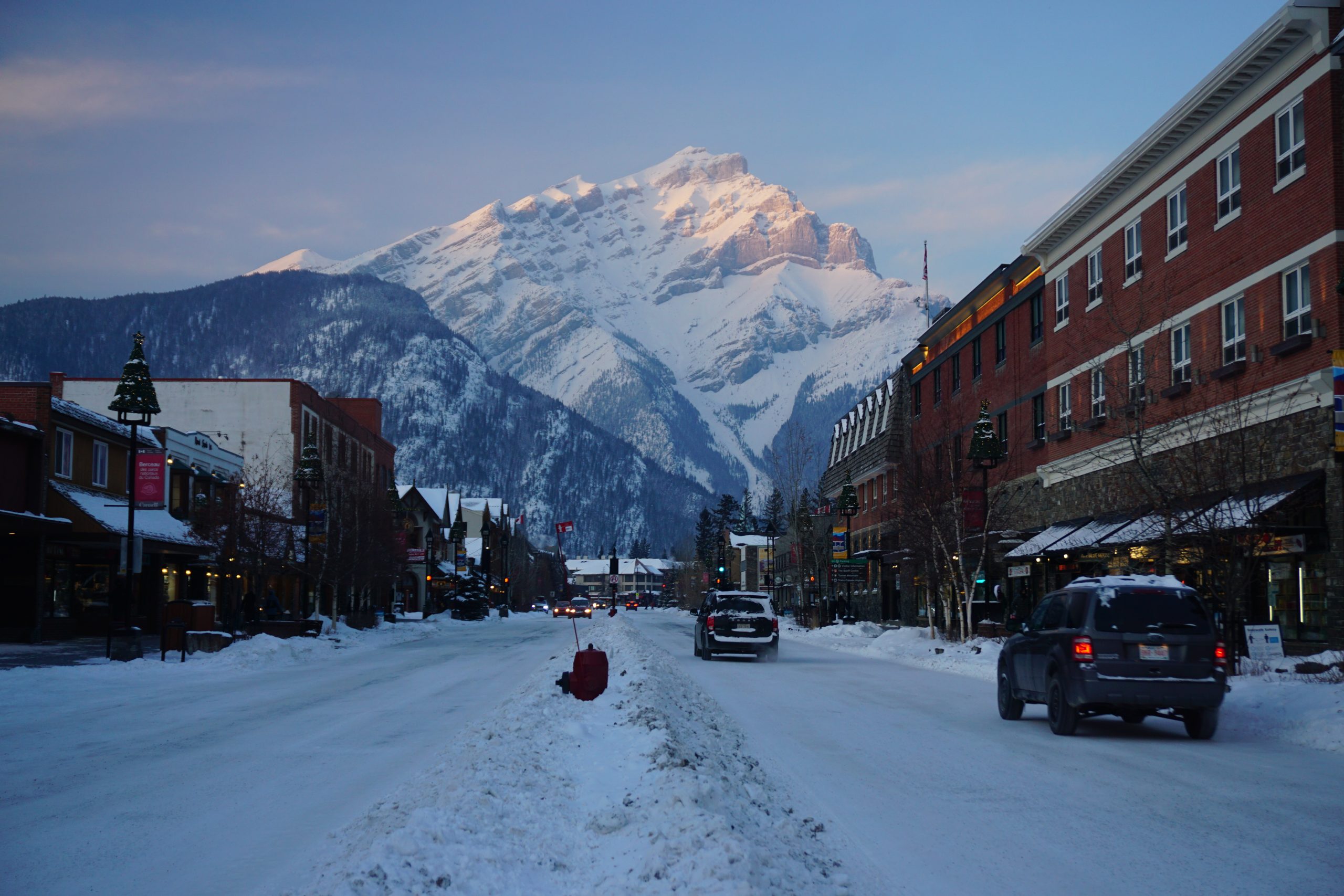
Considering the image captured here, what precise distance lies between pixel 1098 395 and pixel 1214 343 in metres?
7.75

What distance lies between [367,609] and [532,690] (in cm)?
5338

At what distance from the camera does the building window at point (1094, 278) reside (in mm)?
36281

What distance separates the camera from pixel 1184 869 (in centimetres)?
731

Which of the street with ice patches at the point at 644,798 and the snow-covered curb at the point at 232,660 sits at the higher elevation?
the street with ice patches at the point at 644,798

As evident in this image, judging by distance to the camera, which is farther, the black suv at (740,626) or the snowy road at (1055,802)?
the black suv at (740,626)

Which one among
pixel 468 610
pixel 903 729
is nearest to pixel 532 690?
pixel 903 729

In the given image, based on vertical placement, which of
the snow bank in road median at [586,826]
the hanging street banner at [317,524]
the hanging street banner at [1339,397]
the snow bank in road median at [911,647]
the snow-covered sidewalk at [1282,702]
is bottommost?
the snow bank in road median at [911,647]

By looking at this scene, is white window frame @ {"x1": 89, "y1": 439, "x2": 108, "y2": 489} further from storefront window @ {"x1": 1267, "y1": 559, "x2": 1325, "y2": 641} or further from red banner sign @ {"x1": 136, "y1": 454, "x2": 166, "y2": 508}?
storefront window @ {"x1": 1267, "y1": 559, "x2": 1325, "y2": 641}

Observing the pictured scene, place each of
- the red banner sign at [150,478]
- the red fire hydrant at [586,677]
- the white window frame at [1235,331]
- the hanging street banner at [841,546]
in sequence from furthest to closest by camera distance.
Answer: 1. the hanging street banner at [841,546]
2. the red banner sign at [150,478]
3. the white window frame at [1235,331]
4. the red fire hydrant at [586,677]

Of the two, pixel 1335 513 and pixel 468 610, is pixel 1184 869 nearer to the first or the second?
pixel 1335 513

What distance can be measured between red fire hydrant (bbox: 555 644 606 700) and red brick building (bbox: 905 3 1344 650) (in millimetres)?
11476

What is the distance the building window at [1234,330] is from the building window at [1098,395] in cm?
700

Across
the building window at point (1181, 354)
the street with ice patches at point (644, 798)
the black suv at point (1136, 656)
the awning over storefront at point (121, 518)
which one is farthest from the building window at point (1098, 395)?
the awning over storefront at point (121, 518)

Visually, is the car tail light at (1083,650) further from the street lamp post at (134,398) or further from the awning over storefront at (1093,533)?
the street lamp post at (134,398)
